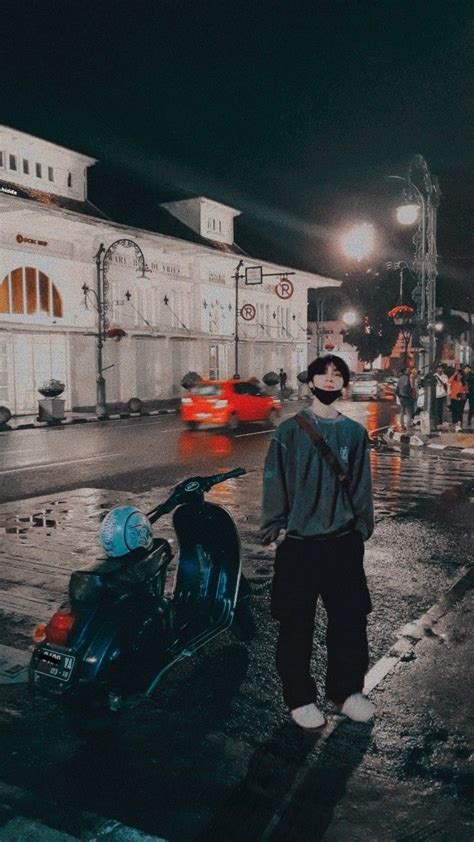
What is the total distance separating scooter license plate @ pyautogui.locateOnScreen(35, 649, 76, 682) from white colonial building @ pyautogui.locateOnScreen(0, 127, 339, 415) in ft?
74.7

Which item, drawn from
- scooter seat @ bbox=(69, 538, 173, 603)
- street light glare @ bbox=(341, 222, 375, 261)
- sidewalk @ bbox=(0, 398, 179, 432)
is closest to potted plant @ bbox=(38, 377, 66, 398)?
sidewalk @ bbox=(0, 398, 179, 432)

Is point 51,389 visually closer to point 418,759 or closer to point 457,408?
point 457,408

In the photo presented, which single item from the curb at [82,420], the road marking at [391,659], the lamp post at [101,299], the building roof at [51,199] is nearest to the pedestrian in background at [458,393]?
the curb at [82,420]

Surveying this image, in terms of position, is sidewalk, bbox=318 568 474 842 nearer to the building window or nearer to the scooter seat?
the scooter seat

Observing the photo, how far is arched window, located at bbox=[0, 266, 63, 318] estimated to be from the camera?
26.5 m

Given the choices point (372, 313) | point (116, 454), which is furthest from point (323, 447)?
point (372, 313)

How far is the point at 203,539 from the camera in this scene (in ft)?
14.4

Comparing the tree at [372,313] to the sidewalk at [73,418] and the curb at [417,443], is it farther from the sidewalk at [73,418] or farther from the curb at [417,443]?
the curb at [417,443]

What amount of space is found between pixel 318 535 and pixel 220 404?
52.4 ft

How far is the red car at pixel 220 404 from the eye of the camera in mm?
19531

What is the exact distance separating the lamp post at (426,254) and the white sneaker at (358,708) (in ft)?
47.5

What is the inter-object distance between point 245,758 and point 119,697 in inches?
26.4

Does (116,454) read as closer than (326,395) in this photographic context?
No

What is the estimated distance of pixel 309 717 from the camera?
11.9 ft
